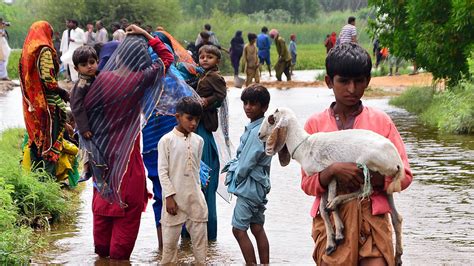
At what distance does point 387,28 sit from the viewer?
67.4 ft

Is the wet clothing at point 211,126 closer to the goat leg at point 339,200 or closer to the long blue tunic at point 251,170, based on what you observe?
the long blue tunic at point 251,170

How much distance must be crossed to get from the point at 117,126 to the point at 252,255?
55.5 inches

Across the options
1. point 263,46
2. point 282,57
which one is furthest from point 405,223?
point 263,46

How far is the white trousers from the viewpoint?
7.27m

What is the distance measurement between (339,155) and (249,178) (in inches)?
100

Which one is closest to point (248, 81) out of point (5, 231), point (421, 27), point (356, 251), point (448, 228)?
point (421, 27)

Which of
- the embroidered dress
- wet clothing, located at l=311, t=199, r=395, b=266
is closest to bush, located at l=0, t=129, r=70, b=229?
the embroidered dress

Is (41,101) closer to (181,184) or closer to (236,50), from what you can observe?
(181,184)

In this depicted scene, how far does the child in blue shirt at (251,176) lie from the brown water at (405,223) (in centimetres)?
48

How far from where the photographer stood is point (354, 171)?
4703 mm

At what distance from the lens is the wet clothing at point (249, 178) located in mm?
7223

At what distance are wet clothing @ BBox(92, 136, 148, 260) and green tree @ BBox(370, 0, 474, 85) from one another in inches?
373

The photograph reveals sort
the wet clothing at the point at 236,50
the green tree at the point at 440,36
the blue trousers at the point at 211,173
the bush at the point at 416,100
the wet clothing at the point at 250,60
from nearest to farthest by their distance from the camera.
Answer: the blue trousers at the point at 211,173 → the green tree at the point at 440,36 → the bush at the point at 416,100 → the wet clothing at the point at 250,60 → the wet clothing at the point at 236,50

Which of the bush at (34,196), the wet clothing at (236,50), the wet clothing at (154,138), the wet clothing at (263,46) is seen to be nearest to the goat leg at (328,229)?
the wet clothing at (154,138)
